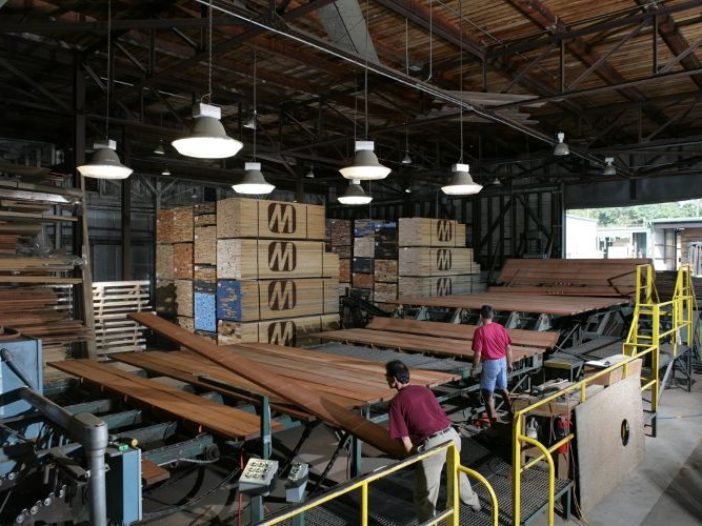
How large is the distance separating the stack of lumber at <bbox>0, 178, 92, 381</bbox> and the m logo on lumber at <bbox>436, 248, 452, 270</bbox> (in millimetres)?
10910

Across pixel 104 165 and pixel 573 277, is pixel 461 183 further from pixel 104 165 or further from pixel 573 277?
pixel 573 277

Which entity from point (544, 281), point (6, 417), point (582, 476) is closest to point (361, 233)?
point (544, 281)

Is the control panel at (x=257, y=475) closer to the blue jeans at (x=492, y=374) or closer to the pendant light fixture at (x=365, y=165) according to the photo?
the pendant light fixture at (x=365, y=165)

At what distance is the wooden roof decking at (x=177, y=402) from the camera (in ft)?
14.1

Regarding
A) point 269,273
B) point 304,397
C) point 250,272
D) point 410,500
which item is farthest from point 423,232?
point 304,397

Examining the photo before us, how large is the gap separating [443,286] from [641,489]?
10.7m

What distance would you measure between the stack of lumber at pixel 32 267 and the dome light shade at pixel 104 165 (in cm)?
143

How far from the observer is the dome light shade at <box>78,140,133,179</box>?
716 centimetres

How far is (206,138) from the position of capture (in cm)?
518

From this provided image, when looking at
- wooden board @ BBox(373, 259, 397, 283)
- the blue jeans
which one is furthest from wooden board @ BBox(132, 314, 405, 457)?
wooden board @ BBox(373, 259, 397, 283)

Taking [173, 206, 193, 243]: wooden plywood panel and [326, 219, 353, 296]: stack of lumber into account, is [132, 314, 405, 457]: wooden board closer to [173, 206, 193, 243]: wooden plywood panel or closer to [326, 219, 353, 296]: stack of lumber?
[173, 206, 193, 243]: wooden plywood panel

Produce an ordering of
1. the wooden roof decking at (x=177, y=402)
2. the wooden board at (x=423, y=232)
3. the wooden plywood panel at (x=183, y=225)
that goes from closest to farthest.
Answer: the wooden roof decking at (x=177, y=402) → the wooden plywood panel at (x=183, y=225) → the wooden board at (x=423, y=232)

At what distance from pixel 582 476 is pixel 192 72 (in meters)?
10.7

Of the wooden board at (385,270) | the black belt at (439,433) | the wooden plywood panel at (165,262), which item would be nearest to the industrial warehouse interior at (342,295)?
the black belt at (439,433)
